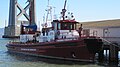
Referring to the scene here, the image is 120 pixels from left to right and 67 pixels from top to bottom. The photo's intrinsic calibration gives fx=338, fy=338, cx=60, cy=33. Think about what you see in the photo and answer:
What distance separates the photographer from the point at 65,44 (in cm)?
3170

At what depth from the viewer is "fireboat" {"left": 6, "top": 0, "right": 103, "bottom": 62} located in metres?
30.9

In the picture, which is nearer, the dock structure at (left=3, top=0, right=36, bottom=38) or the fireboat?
the fireboat

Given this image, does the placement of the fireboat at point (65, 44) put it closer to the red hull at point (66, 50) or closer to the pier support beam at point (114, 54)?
the red hull at point (66, 50)

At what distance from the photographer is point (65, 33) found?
111 ft

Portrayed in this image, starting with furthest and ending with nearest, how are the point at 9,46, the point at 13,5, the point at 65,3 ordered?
the point at 13,5 < the point at 9,46 < the point at 65,3

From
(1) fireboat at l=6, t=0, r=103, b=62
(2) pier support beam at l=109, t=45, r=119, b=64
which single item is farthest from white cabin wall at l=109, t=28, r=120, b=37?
(1) fireboat at l=6, t=0, r=103, b=62

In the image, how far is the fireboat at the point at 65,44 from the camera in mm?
30891

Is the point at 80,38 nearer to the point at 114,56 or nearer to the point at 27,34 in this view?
the point at 114,56

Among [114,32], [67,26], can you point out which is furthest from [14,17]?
[67,26]

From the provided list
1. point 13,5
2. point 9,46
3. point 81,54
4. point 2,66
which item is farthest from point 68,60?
point 13,5

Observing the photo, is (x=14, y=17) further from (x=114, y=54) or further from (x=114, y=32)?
(x=114, y=54)

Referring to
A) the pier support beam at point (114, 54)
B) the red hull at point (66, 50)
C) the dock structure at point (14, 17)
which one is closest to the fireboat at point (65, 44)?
the red hull at point (66, 50)

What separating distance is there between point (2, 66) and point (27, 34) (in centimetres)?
1388

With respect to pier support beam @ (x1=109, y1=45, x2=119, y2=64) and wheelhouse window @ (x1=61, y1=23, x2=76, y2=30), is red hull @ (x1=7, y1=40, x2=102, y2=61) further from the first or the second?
pier support beam @ (x1=109, y1=45, x2=119, y2=64)
